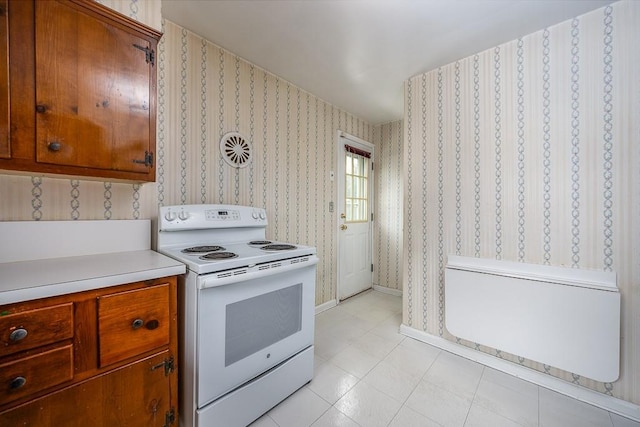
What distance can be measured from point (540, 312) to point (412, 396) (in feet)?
3.28

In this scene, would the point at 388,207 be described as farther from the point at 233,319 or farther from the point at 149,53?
the point at 149,53

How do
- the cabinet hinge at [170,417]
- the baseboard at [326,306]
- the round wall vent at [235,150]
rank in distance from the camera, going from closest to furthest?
1. the cabinet hinge at [170,417]
2. the round wall vent at [235,150]
3. the baseboard at [326,306]

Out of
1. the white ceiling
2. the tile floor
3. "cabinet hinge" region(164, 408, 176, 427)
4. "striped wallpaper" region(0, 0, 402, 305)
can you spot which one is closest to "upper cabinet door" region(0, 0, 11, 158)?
"striped wallpaper" region(0, 0, 402, 305)

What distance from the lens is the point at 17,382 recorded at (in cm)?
78

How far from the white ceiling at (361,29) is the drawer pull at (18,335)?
179 cm

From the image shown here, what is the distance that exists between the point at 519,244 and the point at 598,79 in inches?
44.0

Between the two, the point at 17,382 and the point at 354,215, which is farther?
the point at 354,215

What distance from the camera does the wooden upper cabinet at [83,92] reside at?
0.96 meters

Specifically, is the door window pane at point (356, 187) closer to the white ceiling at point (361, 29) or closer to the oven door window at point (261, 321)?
the white ceiling at point (361, 29)

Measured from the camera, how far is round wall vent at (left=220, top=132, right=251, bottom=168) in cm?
196

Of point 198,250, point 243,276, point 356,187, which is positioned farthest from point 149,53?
point 356,187

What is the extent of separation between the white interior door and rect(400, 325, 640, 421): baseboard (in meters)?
1.16

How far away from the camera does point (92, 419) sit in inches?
36.6

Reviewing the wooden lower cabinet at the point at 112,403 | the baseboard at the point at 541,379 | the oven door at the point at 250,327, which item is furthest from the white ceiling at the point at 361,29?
the baseboard at the point at 541,379
